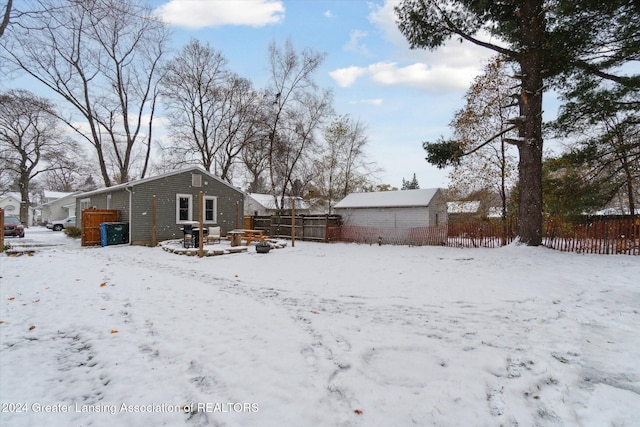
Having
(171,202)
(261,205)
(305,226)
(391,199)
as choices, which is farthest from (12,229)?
(391,199)

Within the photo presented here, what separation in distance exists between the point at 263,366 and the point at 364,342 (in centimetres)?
116

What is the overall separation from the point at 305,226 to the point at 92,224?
1079cm

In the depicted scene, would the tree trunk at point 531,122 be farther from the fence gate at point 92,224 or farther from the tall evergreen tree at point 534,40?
the fence gate at point 92,224

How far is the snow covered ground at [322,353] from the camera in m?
2.37

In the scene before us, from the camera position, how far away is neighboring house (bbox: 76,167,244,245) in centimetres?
1502

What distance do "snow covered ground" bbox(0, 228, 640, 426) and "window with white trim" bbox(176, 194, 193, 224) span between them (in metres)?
9.75

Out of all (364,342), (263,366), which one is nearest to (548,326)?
(364,342)

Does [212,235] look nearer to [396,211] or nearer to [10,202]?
[396,211]

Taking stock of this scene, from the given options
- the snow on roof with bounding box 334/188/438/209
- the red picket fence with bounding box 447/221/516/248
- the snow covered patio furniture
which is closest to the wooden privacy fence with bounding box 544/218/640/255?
the red picket fence with bounding box 447/221/516/248

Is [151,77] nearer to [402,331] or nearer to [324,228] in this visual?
[324,228]

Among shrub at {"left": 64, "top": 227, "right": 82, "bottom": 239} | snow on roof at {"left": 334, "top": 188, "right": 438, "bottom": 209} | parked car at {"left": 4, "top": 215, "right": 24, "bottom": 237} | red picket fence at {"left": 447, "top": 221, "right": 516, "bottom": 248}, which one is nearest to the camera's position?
red picket fence at {"left": 447, "top": 221, "right": 516, "bottom": 248}

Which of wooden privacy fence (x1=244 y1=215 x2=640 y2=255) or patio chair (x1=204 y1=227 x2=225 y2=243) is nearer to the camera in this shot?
wooden privacy fence (x1=244 y1=215 x2=640 y2=255)

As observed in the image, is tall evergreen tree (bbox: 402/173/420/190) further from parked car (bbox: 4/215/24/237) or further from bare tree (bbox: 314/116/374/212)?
parked car (bbox: 4/215/24/237)

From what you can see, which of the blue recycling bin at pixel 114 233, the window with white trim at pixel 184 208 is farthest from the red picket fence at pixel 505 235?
the blue recycling bin at pixel 114 233
